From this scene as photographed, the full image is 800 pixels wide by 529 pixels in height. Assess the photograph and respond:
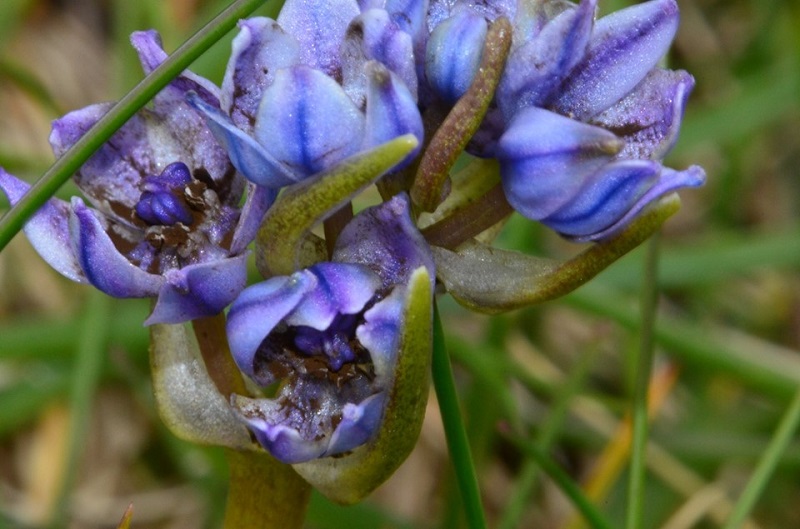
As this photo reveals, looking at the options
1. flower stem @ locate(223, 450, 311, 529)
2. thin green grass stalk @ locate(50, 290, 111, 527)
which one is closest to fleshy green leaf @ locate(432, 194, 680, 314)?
flower stem @ locate(223, 450, 311, 529)

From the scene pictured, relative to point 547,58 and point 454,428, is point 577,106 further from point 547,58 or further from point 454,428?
point 454,428

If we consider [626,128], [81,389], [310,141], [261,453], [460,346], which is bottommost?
[460,346]

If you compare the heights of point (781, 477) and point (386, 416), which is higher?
point (386, 416)

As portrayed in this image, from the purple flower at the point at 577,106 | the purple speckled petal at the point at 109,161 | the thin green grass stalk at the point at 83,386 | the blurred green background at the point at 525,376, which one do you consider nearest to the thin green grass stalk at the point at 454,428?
the purple flower at the point at 577,106

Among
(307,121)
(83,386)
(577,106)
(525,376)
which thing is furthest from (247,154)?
(525,376)

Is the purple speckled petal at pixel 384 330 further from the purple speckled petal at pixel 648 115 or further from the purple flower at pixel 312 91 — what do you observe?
the purple speckled petal at pixel 648 115

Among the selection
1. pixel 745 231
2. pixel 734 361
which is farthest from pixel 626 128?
pixel 745 231

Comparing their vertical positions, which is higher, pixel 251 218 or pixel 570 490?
pixel 251 218

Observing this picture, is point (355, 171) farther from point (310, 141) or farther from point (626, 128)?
point (626, 128)
